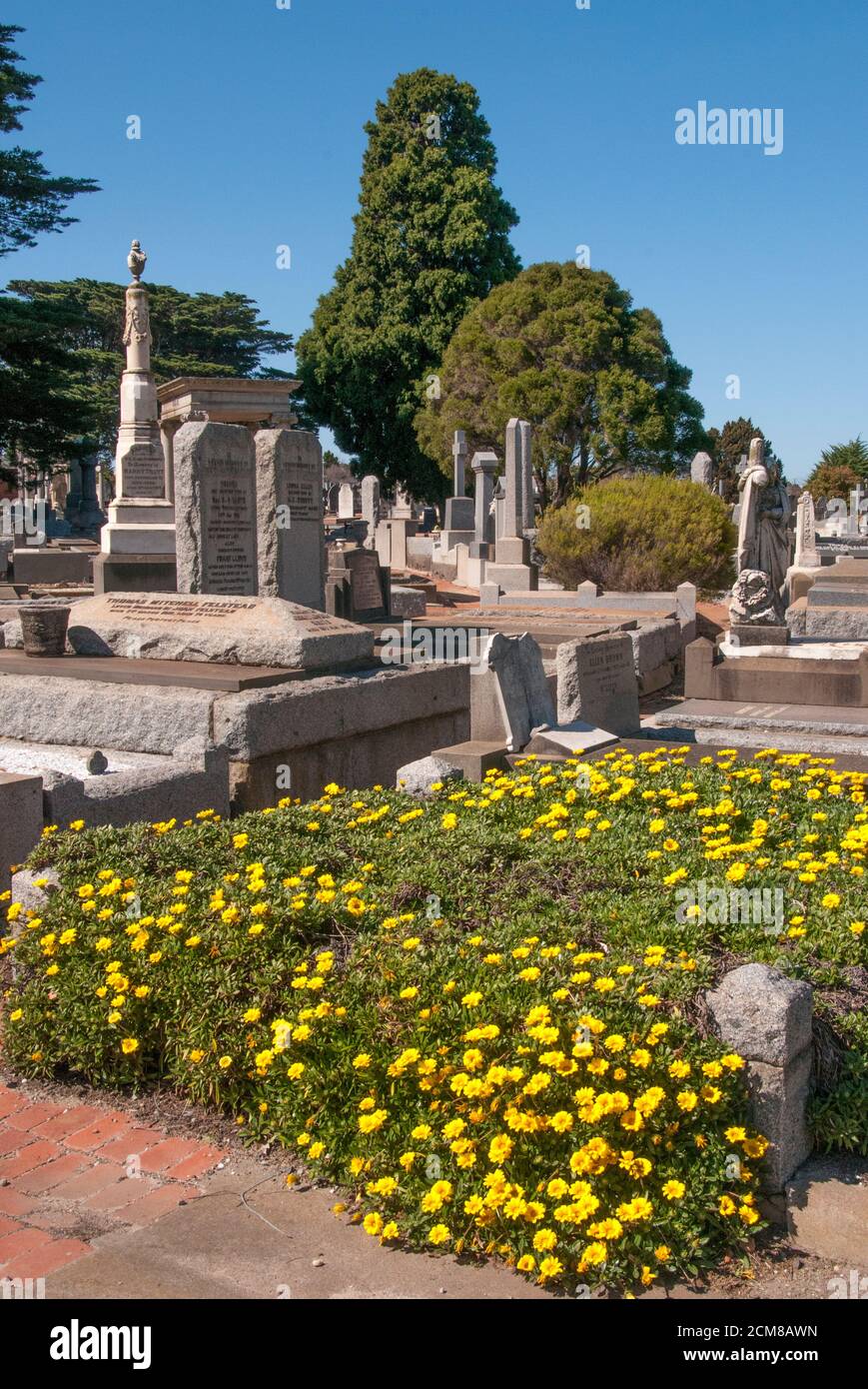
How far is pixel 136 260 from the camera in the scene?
21.4 meters

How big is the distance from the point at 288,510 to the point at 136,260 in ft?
42.3

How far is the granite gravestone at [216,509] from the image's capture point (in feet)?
33.4

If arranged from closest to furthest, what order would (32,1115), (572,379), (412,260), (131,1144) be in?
(131,1144) → (32,1115) → (572,379) → (412,260)

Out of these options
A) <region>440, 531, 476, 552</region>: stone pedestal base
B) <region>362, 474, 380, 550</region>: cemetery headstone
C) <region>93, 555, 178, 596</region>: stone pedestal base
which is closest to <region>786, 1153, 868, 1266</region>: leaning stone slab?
<region>93, 555, 178, 596</region>: stone pedestal base

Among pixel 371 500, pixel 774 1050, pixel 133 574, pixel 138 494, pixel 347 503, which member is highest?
pixel 347 503

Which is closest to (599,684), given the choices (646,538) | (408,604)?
(646,538)

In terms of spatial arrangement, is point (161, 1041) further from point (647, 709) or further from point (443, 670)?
point (647, 709)

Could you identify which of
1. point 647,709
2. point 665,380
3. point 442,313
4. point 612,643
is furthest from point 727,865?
point 442,313

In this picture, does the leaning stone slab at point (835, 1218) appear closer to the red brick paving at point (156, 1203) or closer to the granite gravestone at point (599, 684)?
the red brick paving at point (156, 1203)

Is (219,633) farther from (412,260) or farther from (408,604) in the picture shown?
(412,260)

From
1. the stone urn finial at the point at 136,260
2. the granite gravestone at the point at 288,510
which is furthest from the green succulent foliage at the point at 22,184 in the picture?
the granite gravestone at the point at 288,510

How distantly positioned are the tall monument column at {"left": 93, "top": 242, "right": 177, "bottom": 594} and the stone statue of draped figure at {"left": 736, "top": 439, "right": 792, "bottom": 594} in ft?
29.2

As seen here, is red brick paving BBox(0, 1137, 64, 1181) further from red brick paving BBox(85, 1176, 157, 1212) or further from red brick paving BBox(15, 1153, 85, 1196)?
red brick paving BBox(85, 1176, 157, 1212)
